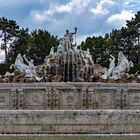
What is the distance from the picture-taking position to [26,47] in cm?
6356

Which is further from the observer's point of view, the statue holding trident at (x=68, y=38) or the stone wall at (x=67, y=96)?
the statue holding trident at (x=68, y=38)

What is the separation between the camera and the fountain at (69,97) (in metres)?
17.2

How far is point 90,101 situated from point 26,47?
3686 centimetres

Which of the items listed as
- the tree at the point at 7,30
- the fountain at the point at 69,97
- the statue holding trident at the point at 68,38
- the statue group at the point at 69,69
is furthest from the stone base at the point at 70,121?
the tree at the point at 7,30

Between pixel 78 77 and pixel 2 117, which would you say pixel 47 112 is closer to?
pixel 2 117

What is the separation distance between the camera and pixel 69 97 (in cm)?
2759

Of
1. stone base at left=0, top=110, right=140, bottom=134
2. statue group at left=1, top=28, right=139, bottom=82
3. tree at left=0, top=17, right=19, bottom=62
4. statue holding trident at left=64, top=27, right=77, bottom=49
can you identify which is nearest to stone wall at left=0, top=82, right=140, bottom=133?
statue group at left=1, top=28, right=139, bottom=82

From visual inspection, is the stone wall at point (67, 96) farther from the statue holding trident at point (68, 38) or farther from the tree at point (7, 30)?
the tree at point (7, 30)

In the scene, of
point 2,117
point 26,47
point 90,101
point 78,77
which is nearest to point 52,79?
point 78,77

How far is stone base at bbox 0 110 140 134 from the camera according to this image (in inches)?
674

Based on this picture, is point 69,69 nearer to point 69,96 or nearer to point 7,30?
point 69,96

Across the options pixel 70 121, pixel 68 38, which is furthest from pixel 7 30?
pixel 70 121

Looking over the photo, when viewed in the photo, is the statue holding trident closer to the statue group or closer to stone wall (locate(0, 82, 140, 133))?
the statue group

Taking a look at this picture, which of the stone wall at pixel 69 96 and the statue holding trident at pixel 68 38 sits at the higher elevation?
the statue holding trident at pixel 68 38
